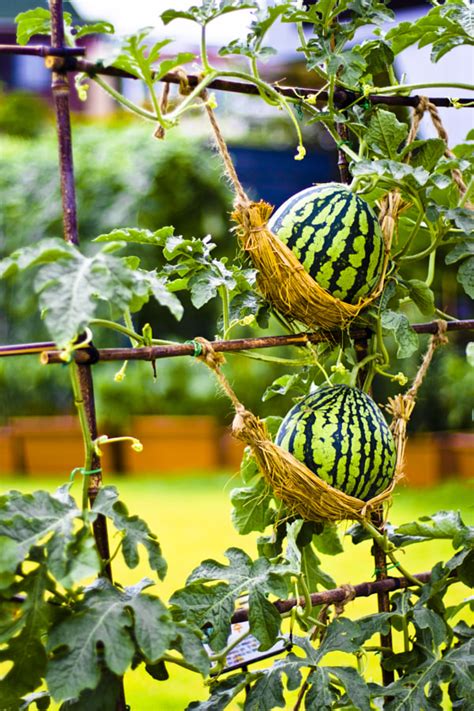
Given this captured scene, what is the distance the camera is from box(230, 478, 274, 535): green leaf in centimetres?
163

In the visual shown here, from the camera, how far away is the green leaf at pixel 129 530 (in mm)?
1162

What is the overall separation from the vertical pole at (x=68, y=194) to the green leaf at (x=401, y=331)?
51cm

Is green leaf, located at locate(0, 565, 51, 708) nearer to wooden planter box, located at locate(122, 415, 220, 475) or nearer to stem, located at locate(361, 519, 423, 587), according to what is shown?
stem, located at locate(361, 519, 423, 587)

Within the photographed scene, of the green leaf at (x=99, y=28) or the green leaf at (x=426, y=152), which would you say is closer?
the green leaf at (x=99, y=28)

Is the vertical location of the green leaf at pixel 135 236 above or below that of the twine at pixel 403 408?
above

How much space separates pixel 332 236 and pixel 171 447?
4.98 meters

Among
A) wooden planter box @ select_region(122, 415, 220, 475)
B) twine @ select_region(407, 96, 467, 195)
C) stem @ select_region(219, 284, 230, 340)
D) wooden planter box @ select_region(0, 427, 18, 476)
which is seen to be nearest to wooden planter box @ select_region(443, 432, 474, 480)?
wooden planter box @ select_region(122, 415, 220, 475)

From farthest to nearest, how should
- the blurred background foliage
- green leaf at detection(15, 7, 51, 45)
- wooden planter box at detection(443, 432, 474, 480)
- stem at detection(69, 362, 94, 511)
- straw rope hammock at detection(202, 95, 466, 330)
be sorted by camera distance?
the blurred background foliage, wooden planter box at detection(443, 432, 474, 480), straw rope hammock at detection(202, 95, 466, 330), green leaf at detection(15, 7, 51, 45), stem at detection(69, 362, 94, 511)

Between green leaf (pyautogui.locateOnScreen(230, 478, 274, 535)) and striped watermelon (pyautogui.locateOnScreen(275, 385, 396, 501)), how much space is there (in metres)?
0.16

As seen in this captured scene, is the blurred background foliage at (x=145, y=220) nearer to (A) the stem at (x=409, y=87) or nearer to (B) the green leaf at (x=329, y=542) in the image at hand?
(B) the green leaf at (x=329, y=542)

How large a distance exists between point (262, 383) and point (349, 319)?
4.42 metres

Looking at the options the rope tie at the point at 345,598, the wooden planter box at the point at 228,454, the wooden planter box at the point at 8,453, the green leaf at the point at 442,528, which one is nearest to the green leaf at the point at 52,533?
the rope tie at the point at 345,598

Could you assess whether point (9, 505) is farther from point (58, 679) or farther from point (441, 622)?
point (441, 622)

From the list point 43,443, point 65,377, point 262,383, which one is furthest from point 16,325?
point 262,383
